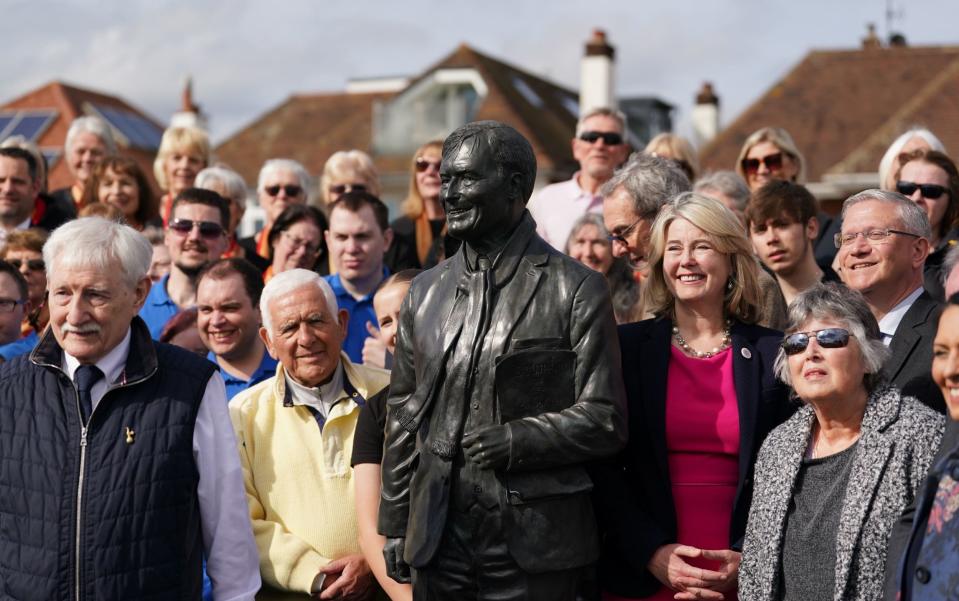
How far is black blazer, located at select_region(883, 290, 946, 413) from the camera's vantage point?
5.09 m

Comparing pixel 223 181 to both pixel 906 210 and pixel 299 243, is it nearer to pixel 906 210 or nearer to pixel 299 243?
pixel 299 243

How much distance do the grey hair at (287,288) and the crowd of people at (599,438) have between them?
0.04 feet

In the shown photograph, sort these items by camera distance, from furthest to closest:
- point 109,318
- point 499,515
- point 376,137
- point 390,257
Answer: point 376,137, point 390,257, point 109,318, point 499,515

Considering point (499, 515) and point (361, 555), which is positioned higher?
point (499, 515)

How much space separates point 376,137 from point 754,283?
3019cm

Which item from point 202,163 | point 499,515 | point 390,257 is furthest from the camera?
point 202,163

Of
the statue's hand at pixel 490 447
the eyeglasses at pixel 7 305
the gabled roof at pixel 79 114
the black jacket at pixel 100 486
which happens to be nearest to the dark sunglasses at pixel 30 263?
the eyeglasses at pixel 7 305

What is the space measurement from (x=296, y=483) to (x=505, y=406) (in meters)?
1.57

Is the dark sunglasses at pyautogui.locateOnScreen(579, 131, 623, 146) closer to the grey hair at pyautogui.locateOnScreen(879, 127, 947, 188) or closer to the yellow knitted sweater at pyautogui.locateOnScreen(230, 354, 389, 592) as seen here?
the grey hair at pyautogui.locateOnScreen(879, 127, 947, 188)

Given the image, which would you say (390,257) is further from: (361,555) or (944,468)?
(944,468)

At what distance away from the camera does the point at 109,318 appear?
495cm

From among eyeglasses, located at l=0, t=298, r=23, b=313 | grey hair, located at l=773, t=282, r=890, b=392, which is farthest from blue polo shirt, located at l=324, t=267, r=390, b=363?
grey hair, located at l=773, t=282, r=890, b=392

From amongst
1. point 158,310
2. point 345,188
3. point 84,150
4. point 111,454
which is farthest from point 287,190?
point 111,454

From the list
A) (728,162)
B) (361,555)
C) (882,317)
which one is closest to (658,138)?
(882,317)
